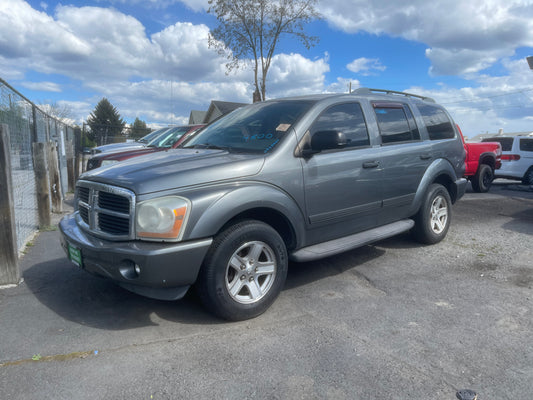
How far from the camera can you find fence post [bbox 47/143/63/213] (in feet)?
24.3

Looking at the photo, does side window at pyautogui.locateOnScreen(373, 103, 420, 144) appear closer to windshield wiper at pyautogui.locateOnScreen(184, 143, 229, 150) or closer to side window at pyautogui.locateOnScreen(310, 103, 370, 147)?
side window at pyautogui.locateOnScreen(310, 103, 370, 147)

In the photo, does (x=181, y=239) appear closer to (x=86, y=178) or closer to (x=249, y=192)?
(x=249, y=192)

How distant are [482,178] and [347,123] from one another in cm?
854

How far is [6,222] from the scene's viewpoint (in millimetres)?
3990

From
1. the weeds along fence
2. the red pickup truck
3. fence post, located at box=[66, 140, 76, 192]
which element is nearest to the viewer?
the weeds along fence

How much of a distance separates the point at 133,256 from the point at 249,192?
1010 millimetres

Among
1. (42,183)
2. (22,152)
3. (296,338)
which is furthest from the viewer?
(42,183)

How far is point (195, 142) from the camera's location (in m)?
4.49

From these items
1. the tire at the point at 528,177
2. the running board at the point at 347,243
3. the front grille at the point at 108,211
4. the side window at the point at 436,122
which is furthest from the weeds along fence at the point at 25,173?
the tire at the point at 528,177

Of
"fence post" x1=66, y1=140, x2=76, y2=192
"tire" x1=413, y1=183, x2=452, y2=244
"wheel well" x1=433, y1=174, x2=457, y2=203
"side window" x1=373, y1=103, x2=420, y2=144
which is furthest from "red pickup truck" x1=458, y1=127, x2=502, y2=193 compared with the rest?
"fence post" x1=66, y1=140, x2=76, y2=192

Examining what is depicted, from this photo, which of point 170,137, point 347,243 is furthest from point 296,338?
point 170,137

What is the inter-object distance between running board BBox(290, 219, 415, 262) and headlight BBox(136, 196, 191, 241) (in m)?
1.22

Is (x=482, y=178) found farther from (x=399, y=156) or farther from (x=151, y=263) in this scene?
(x=151, y=263)

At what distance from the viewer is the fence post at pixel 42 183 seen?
656 cm
